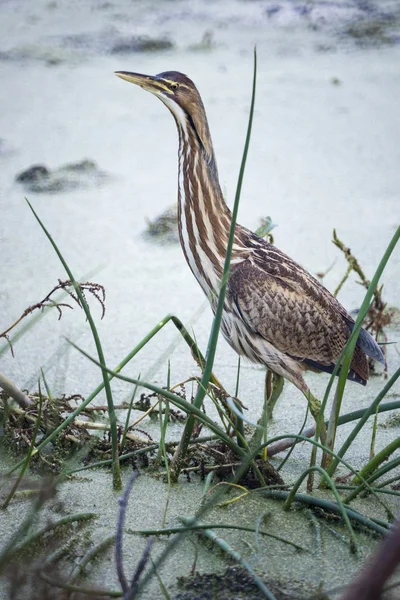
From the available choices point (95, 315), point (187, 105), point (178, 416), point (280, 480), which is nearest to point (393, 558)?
point (280, 480)

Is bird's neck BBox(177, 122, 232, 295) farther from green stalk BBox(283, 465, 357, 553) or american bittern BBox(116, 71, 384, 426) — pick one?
green stalk BBox(283, 465, 357, 553)


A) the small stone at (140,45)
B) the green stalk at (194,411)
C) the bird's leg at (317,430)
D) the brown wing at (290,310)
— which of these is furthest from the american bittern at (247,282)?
the small stone at (140,45)

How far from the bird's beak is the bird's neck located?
0.31 feet

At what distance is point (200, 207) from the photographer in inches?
75.3

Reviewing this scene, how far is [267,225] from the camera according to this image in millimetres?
2004

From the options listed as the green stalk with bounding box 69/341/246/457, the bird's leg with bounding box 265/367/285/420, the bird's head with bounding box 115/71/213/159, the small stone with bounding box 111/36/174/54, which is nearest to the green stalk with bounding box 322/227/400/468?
the green stalk with bounding box 69/341/246/457

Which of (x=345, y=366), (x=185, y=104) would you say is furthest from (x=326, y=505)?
(x=185, y=104)

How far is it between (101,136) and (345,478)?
7.40ft

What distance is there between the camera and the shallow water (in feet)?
7.59

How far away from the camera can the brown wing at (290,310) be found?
1859 mm

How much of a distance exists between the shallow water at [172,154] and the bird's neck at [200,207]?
12.1 inches

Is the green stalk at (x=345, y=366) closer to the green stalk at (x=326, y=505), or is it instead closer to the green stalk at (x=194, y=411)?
the green stalk at (x=326, y=505)

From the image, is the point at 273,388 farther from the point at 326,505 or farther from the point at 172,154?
the point at 172,154

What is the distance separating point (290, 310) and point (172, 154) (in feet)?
5.39
